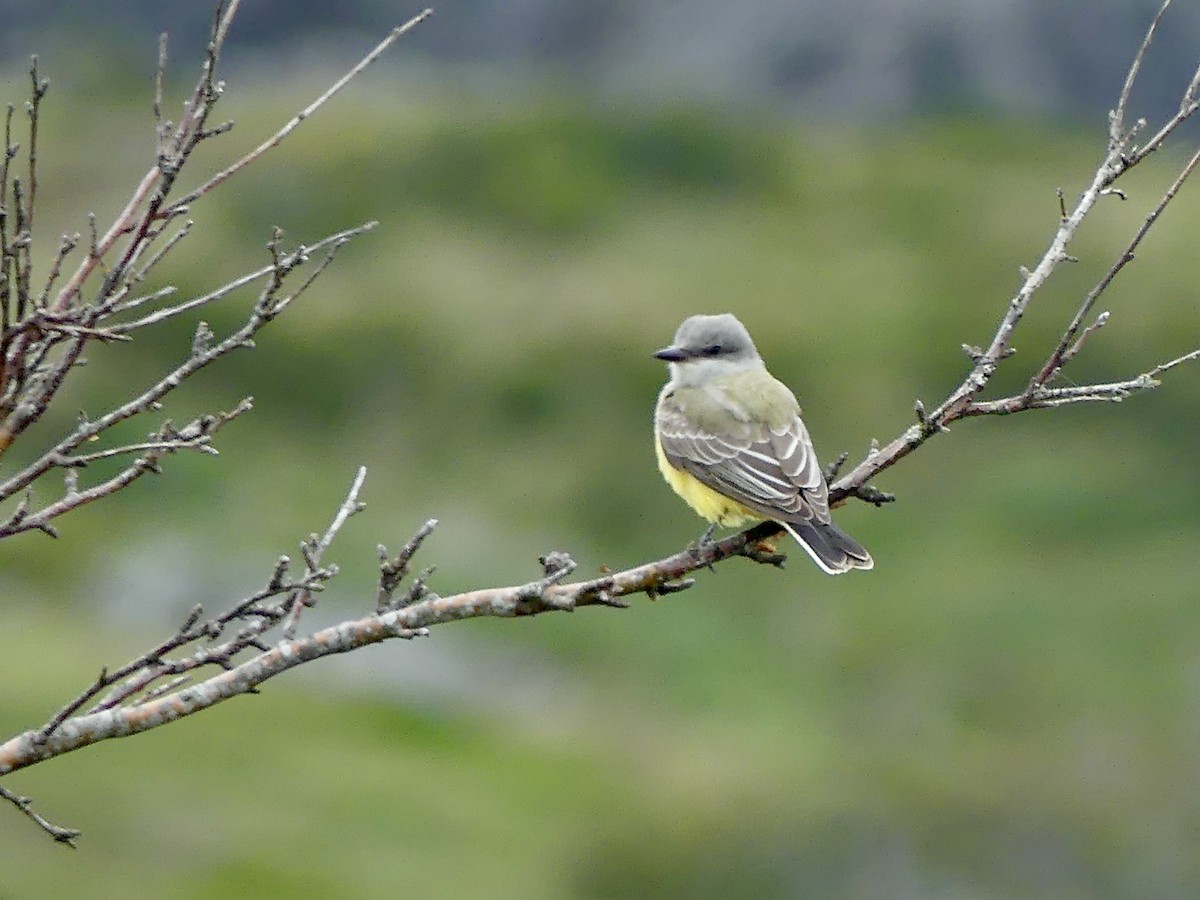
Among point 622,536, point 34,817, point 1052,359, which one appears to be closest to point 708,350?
point 1052,359

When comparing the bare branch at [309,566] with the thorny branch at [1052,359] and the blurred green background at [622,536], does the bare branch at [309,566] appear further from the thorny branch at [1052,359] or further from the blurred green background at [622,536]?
the blurred green background at [622,536]

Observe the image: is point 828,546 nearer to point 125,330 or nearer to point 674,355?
point 674,355

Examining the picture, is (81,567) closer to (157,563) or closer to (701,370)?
(157,563)

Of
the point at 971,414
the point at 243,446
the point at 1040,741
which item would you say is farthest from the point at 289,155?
the point at 971,414

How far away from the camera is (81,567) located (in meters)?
34.2

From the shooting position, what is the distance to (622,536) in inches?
1350

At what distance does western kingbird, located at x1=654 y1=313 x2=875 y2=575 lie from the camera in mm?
8359

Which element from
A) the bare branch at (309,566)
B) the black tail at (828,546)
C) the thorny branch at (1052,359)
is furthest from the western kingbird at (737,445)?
the bare branch at (309,566)

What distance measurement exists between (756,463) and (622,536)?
2525 centimetres

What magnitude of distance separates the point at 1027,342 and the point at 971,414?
31.2 metres

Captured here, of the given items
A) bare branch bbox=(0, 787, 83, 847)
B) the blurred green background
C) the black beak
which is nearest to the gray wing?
the black beak

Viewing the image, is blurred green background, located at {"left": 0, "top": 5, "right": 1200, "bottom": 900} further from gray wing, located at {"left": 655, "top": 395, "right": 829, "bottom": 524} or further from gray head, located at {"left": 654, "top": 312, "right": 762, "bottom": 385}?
gray wing, located at {"left": 655, "top": 395, "right": 829, "bottom": 524}

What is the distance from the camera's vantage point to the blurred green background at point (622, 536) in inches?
1009

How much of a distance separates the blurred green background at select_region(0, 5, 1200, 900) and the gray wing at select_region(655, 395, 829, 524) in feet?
45.5
